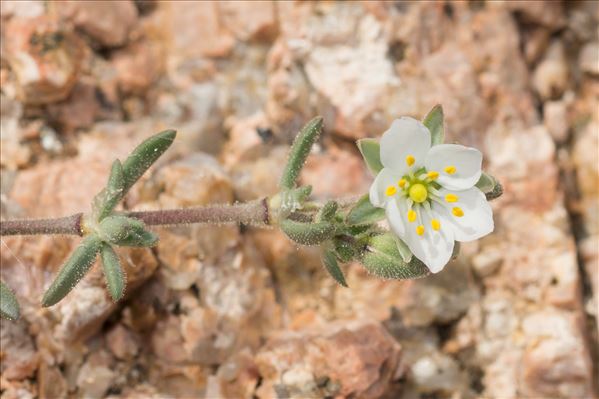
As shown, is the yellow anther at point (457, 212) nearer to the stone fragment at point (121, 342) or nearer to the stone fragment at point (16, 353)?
the stone fragment at point (121, 342)

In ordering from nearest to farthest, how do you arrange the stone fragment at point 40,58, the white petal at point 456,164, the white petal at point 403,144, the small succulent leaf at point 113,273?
the white petal at point 403,144 < the white petal at point 456,164 < the small succulent leaf at point 113,273 < the stone fragment at point 40,58

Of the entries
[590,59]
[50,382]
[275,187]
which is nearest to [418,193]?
[275,187]

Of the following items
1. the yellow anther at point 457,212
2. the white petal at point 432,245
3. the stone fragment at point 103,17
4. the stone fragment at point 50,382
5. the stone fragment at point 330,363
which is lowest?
the stone fragment at point 330,363

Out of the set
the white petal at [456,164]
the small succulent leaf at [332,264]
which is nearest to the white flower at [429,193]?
the white petal at [456,164]

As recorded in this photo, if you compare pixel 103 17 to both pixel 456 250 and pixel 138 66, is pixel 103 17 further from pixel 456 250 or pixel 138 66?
pixel 456 250

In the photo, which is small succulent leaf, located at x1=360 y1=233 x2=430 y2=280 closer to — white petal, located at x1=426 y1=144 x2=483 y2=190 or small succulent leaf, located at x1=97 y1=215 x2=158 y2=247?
white petal, located at x1=426 y1=144 x2=483 y2=190

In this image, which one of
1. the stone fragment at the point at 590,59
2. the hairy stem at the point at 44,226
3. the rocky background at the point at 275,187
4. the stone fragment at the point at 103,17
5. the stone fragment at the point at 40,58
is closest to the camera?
the hairy stem at the point at 44,226
